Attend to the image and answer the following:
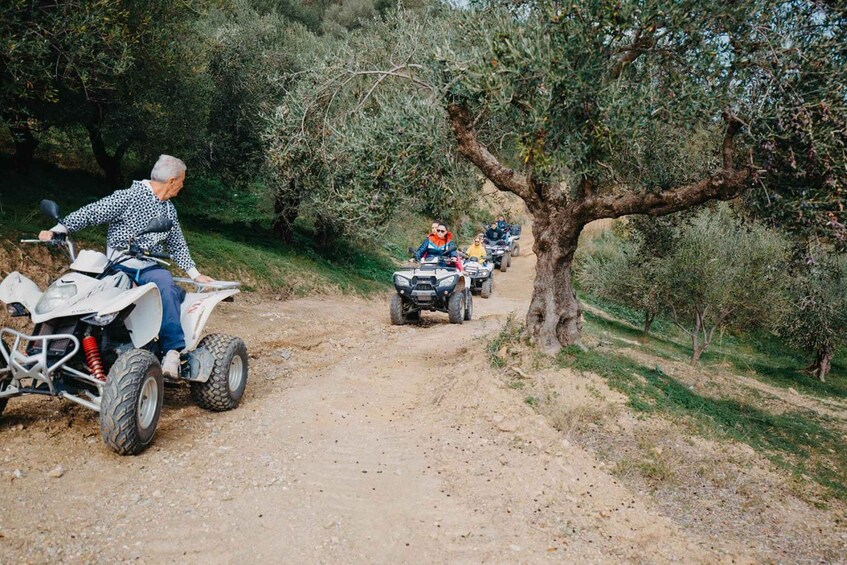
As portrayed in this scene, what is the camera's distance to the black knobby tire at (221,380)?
5.60 meters

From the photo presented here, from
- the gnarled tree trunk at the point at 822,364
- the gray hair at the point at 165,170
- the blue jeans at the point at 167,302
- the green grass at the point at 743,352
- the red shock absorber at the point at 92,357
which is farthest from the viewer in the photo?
the gnarled tree trunk at the point at 822,364

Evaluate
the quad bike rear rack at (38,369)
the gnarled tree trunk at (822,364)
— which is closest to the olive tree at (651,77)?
the quad bike rear rack at (38,369)

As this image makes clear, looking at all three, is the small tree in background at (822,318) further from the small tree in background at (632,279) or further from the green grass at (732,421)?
the green grass at (732,421)

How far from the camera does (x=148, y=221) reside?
17.0 ft

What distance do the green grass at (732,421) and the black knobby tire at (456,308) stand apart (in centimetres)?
404

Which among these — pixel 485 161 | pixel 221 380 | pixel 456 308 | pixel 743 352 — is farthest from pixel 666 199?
pixel 743 352

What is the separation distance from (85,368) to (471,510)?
10.1 feet

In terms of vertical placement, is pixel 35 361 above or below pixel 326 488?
above

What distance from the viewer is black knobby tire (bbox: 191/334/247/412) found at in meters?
5.60

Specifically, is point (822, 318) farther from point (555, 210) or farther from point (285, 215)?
point (285, 215)


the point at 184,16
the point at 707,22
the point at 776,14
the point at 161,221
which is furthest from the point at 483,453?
Result: the point at 184,16

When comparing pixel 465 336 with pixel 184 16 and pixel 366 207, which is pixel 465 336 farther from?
pixel 184 16

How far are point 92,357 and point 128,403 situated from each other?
54cm

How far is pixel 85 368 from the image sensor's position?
4703mm
